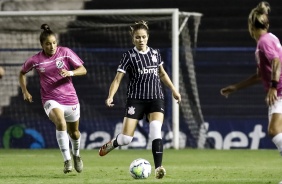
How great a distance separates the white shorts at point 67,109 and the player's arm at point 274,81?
3.88 m

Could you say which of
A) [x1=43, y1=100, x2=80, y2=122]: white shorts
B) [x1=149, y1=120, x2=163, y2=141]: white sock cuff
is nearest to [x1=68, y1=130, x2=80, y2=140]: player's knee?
[x1=43, y1=100, x2=80, y2=122]: white shorts

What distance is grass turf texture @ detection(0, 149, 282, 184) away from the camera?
36.6 feet

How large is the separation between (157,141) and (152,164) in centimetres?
324

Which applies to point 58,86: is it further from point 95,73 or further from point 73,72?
point 95,73

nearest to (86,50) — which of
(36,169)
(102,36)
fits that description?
(102,36)

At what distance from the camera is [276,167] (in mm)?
13750

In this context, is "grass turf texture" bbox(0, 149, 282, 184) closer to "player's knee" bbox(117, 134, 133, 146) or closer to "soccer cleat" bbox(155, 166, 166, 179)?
"soccer cleat" bbox(155, 166, 166, 179)

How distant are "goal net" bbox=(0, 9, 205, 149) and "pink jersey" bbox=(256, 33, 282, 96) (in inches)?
380

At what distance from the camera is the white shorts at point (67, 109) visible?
12.6 m

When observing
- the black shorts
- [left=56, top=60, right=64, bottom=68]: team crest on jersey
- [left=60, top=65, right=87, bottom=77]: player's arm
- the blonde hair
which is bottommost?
the black shorts

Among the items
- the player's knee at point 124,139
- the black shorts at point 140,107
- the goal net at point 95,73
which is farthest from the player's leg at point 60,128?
the goal net at point 95,73

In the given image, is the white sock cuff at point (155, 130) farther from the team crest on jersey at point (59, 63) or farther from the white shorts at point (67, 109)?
the team crest on jersey at point (59, 63)

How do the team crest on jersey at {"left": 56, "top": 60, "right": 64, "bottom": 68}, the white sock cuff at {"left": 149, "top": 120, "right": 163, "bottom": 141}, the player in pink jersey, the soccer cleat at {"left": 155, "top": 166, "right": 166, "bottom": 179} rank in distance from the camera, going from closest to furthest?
the soccer cleat at {"left": 155, "top": 166, "right": 166, "bottom": 179} < the white sock cuff at {"left": 149, "top": 120, "right": 163, "bottom": 141} < the player in pink jersey < the team crest on jersey at {"left": 56, "top": 60, "right": 64, "bottom": 68}

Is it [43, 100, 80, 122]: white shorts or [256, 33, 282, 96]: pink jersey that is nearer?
[256, 33, 282, 96]: pink jersey
